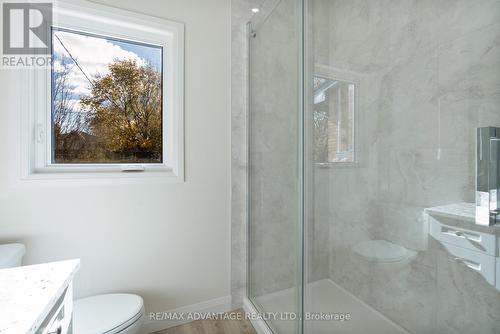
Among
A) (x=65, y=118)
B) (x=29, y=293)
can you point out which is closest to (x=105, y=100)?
(x=65, y=118)

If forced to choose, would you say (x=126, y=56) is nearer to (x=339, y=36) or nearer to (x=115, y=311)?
(x=339, y=36)

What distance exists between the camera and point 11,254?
1.19 m

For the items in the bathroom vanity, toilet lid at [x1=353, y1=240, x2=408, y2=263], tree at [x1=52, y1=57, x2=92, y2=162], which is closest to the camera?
the bathroom vanity

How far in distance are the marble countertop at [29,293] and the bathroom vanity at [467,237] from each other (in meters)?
1.04

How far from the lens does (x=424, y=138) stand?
0.84 m

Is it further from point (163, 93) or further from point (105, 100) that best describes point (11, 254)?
point (163, 93)

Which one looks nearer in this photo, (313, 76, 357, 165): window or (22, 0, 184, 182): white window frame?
(313, 76, 357, 165): window

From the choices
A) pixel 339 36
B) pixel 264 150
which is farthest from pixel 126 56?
pixel 339 36

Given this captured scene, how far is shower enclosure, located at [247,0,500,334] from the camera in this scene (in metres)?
0.74

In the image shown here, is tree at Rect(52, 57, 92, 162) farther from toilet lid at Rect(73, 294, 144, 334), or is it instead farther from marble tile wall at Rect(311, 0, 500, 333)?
marble tile wall at Rect(311, 0, 500, 333)

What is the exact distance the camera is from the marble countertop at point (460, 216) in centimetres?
70

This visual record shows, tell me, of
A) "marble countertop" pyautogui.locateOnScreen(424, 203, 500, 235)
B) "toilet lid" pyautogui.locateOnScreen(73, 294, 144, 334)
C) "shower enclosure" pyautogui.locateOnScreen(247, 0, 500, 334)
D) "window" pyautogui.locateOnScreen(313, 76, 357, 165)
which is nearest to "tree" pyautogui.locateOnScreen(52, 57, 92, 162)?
"toilet lid" pyautogui.locateOnScreen(73, 294, 144, 334)

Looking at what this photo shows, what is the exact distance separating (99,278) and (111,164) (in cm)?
69

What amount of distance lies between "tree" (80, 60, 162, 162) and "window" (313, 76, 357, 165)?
1.09m
